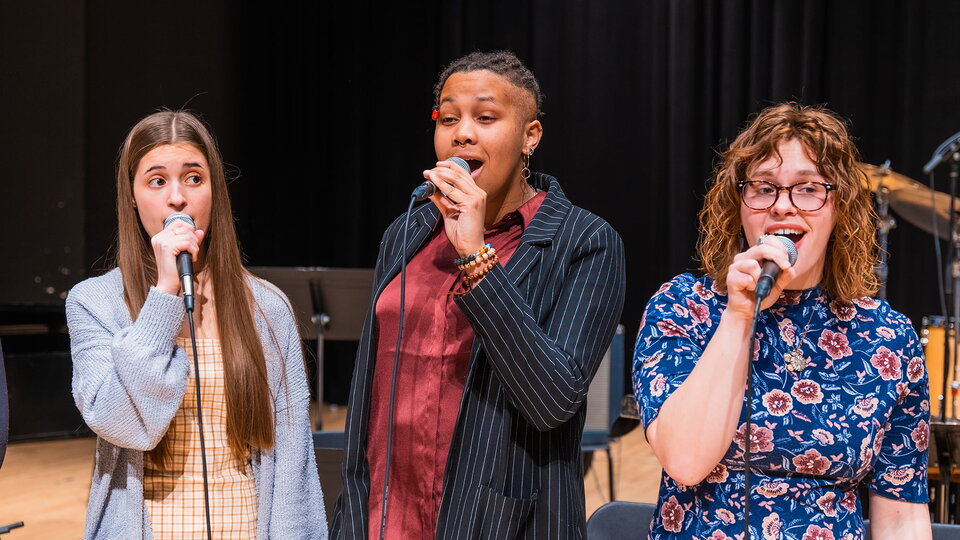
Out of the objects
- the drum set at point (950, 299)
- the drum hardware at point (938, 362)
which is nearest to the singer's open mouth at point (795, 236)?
the drum set at point (950, 299)

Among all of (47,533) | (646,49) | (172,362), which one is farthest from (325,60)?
(172,362)

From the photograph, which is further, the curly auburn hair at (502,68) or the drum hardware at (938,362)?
the drum hardware at (938,362)

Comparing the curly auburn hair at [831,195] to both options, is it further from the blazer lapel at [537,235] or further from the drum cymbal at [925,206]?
the drum cymbal at [925,206]

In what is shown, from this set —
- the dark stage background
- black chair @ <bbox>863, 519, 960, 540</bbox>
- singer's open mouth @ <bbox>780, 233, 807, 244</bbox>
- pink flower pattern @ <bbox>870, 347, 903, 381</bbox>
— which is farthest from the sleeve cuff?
the dark stage background

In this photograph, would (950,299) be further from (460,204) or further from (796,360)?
(460,204)

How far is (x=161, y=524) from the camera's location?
5.40ft

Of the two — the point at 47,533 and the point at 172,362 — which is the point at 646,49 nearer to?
the point at 47,533

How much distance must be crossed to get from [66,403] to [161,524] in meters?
4.03

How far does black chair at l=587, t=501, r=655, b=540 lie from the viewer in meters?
1.86

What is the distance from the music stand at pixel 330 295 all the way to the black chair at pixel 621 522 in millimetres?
2719

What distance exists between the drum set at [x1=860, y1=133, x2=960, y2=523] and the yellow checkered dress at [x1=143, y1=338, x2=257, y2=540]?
81.0 inches

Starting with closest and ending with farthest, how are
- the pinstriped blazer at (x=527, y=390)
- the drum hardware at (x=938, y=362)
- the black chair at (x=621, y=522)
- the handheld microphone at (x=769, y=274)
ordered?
the handheld microphone at (x=769, y=274) → the pinstriped blazer at (x=527, y=390) → the black chair at (x=621, y=522) → the drum hardware at (x=938, y=362)

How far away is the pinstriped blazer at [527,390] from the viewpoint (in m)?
1.38

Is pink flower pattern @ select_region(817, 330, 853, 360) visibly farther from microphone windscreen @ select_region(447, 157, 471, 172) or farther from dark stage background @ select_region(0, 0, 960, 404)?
dark stage background @ select_region(0, 0, 960, 404)
